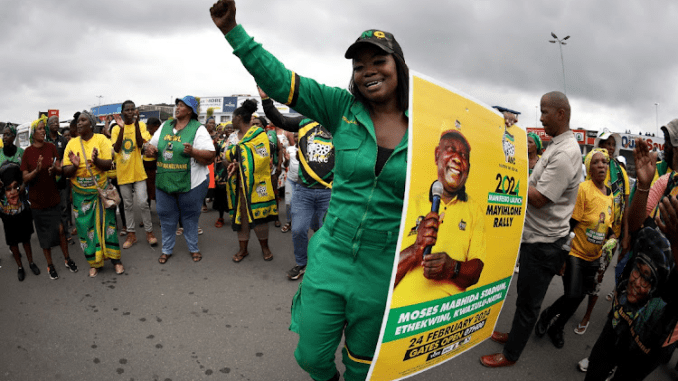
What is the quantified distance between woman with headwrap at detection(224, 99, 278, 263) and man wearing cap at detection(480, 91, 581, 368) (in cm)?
319

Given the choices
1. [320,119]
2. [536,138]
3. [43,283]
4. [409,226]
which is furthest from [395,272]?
[43,283]

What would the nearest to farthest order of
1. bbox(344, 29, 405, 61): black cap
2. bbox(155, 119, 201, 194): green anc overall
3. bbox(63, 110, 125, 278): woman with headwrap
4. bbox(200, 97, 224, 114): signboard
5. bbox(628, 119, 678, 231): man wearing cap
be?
bbox(344, 29, 405, 61): black cap
bbox(628, 119, 678, 231): man wearing cap
bbox(63, 110, 125, 278): woman with headwrap
bbox(155, 119, 201, 194): green anc overall
bbox(200, 97, 224, 114): signboard

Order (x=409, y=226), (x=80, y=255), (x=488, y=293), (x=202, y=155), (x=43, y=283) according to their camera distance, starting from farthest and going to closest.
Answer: (x=80, y=255), (x=202, y=155), (x=43, y=283), (x=488, y=293), (x=409, y=226)

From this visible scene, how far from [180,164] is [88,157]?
0.97 m

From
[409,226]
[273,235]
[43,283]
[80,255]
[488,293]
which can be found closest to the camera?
Result: [409,226]

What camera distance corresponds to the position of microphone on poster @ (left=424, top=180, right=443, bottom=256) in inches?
58.2

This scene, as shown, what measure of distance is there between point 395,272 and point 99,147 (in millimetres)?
4406

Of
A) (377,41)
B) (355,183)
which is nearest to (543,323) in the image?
(355,183)

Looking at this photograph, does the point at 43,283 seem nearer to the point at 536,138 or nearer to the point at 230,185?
the point at 230,185

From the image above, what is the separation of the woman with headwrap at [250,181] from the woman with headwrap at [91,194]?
1.44m

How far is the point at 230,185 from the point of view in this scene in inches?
215

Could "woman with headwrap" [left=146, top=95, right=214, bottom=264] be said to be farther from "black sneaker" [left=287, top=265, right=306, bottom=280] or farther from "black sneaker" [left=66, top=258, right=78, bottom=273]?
"black sneaker" [left=287, top=265, right=306, bottom=280]

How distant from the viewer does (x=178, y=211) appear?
515cm

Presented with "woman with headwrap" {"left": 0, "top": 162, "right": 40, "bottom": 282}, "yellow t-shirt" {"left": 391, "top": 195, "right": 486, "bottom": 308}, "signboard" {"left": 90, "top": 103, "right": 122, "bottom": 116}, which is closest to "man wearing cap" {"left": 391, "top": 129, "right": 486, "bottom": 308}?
"yellow t-shirt" {"left": 391, "top": 195, "right": 486, "bottom": 308}
